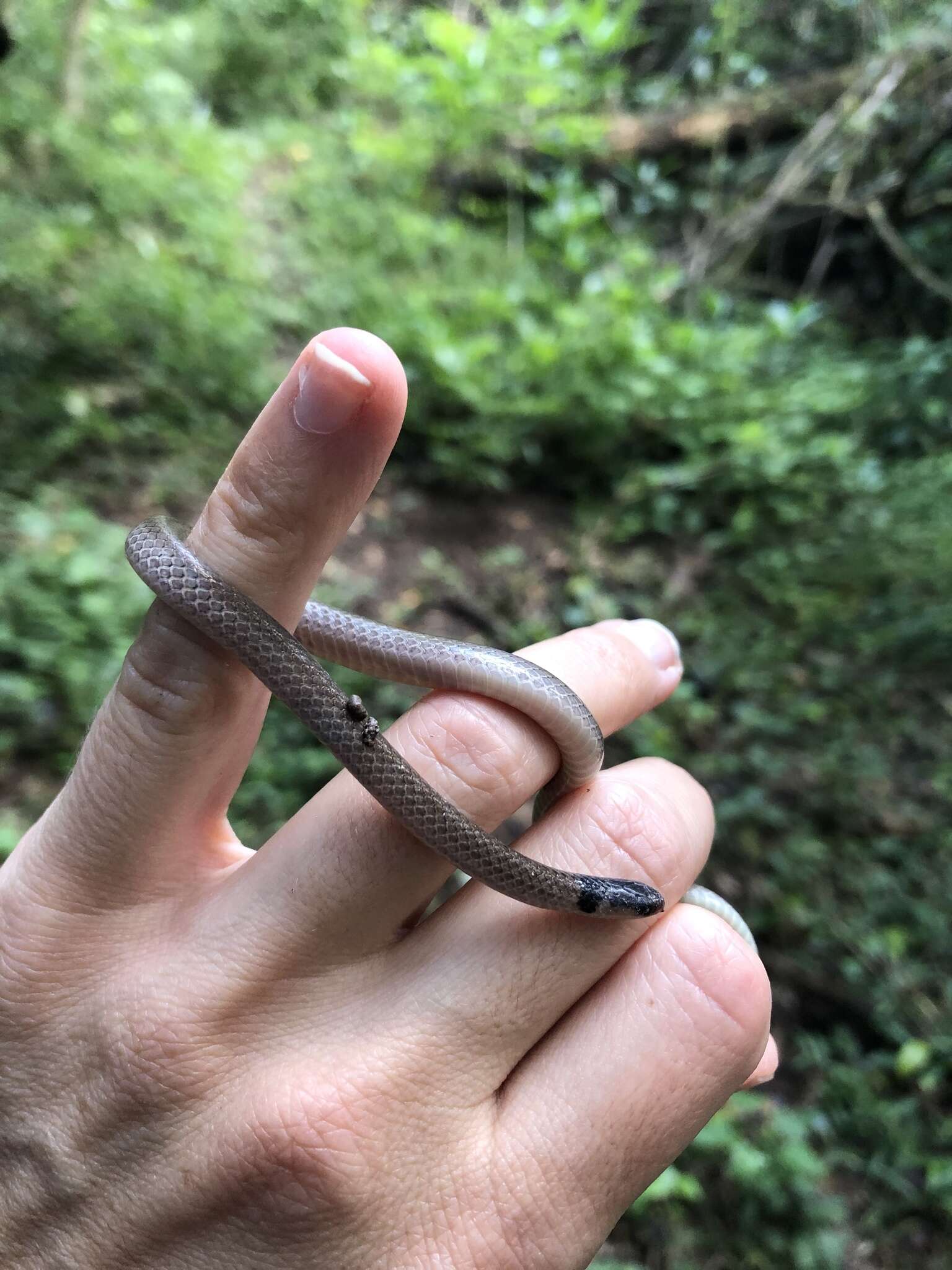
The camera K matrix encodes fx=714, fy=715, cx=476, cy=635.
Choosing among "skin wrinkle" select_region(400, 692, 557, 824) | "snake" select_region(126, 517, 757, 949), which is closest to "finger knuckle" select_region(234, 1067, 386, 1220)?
"snake" select_region(126, 517, 757, 949)

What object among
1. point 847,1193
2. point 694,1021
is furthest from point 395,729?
point 847,1193

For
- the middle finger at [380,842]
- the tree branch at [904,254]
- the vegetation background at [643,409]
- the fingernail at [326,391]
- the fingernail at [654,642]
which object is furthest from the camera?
the tree branch at [904,254]

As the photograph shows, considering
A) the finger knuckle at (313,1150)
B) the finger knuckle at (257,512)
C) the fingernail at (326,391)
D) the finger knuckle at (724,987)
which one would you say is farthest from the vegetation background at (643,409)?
the fingernail at (326,391)

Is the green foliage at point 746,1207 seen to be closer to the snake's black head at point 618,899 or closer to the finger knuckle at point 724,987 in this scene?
the finger knuckle at point 724,987

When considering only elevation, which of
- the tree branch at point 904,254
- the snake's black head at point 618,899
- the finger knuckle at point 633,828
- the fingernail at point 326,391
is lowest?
the snake's black head at point 618,899

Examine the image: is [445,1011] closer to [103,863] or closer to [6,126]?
[103,863]

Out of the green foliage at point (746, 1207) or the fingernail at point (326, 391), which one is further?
the green foliage at point (746, 1207)

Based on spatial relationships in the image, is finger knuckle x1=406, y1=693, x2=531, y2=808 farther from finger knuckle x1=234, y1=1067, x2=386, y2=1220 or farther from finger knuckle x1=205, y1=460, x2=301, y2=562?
finger knuckle x1=234, y1=1067, x2=386, y2=1220

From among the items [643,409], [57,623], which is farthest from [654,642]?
[643,409]

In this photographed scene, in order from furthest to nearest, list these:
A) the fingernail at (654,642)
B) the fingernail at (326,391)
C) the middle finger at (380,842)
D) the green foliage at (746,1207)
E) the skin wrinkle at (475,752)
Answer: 1. the green foliage at (746,1207)
2. the fingernail at (654,642)
3. the skin wrinkle at (475,752)
4. the middle finger at (380,842)
5. the fingernail at (326,391)
